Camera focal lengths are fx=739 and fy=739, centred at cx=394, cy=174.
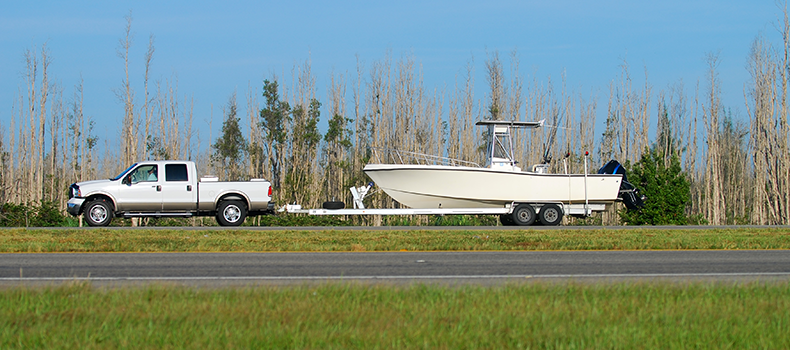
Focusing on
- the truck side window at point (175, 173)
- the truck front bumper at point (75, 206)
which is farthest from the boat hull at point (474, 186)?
the truck front bumper at point (75, 206)

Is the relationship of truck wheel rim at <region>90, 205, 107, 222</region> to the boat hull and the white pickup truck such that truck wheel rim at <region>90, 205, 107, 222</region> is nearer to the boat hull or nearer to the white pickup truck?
the white pickup truck

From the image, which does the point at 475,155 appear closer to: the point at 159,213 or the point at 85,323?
the point at 159,213

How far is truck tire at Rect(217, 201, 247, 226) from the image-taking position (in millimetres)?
20797

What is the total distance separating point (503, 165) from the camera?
23.0 metres

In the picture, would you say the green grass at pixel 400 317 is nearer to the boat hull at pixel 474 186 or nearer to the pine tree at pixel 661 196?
the boat hull at pixel 474 186

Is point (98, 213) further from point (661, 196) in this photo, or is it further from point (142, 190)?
point (661, 196)

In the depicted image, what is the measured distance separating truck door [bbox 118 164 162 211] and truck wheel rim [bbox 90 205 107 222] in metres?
0.43

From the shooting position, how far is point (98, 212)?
20.3 meters

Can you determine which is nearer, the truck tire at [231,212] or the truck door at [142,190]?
the truck door at [142,190]

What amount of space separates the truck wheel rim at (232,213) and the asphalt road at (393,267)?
870 cm

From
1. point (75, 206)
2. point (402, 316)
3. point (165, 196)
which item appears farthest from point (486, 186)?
point (402, 316)

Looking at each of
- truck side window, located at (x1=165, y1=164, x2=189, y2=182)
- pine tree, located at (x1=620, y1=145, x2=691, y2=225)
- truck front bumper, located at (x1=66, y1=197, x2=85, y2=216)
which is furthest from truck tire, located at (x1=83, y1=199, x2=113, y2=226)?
pine tree, located at (x1=620, y1=145, x2=691, y2=225)

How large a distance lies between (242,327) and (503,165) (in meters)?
18.0

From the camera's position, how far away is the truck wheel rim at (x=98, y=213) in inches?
795
